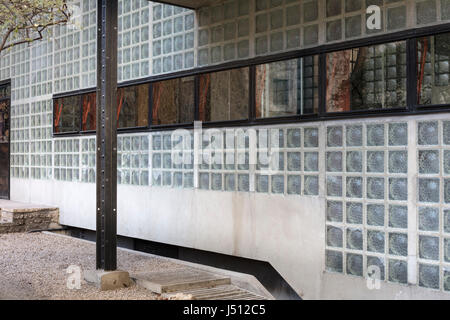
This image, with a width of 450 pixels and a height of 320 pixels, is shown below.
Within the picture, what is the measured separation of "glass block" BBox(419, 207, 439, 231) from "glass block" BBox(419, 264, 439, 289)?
39cm

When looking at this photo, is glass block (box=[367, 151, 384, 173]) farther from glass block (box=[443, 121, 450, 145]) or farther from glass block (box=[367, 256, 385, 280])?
glass block (box=[367, 256, 385, 280])

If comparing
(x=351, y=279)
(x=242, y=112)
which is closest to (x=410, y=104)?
(x=351, y=279)

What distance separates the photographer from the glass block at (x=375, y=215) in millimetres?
6511

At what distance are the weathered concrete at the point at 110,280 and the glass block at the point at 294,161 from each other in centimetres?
239

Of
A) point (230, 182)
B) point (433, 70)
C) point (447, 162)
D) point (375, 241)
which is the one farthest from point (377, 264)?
point (230, 182)

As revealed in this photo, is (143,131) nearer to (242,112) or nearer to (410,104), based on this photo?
(242,112)

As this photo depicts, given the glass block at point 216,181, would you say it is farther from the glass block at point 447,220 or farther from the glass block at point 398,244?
the glass block at point 447,220

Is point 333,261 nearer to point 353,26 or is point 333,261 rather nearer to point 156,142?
point 353,26

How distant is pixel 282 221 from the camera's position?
7621mm

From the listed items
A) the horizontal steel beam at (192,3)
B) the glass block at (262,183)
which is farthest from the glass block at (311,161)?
the horizontal steel beam at (192,3)

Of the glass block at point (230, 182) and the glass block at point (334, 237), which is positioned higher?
the glass block at point (230, 182)

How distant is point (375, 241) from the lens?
6559mm

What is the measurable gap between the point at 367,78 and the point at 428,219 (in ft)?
5.63

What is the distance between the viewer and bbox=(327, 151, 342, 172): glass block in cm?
693
